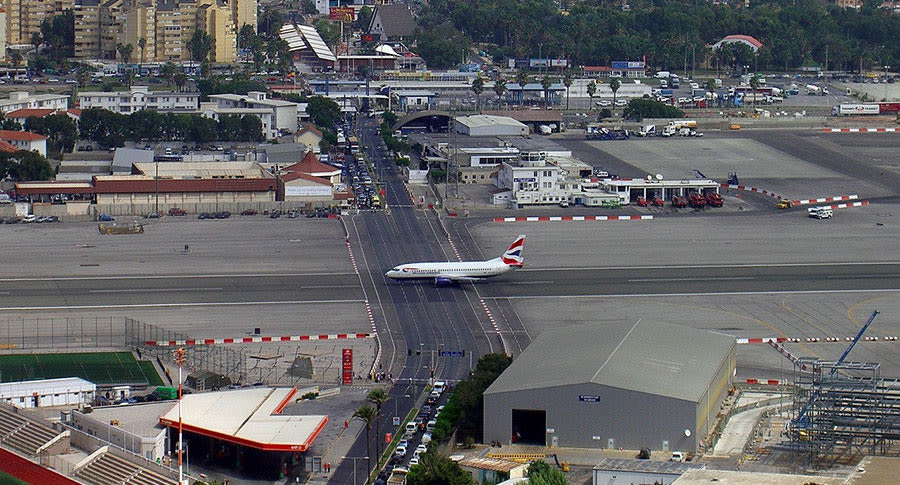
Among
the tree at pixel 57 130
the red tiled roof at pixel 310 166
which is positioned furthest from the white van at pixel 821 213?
the tree at pixel 57 130

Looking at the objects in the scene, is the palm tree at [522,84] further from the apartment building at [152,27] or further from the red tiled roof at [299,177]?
the red tiled roof at [299,177]

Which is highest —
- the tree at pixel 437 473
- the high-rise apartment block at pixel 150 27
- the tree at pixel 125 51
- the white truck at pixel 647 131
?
the high-rise apartment block at pixel 150 27

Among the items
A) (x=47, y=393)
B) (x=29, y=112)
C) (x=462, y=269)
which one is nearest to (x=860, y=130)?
(x=29, y=112)

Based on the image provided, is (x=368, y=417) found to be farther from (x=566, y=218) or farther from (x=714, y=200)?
(x=714, y=200)

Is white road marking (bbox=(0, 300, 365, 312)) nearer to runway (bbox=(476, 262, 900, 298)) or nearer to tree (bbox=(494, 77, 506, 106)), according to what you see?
runway (bbox=(476, 262, 900, 298))

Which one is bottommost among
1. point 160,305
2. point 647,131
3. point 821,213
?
point 160,305

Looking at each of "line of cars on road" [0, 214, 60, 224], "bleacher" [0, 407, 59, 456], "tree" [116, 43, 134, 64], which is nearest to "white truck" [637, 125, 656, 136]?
"line of cars on road" [0, 214, 60, 224]
